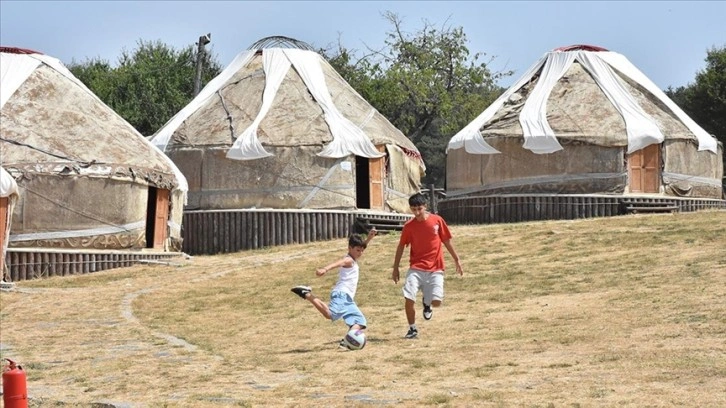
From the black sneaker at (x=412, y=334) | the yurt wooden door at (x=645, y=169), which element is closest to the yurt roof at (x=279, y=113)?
the yurt wooden door at (x=645, y=169)

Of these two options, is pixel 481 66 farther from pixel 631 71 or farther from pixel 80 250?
pixel 80 250

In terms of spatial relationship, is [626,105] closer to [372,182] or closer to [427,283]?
[372,182]

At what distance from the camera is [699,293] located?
57.9 feet

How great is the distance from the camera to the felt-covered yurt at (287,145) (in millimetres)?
32812

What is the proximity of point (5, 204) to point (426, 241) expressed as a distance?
11.5m

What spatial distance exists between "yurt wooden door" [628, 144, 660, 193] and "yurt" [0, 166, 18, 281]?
46.8 ft

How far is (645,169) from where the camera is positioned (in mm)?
33594

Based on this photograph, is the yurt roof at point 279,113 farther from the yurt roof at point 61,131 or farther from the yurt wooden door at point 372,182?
the yurt roof at point 61,131

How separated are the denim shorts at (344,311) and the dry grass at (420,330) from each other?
1.18 ft

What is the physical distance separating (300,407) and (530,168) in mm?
22968

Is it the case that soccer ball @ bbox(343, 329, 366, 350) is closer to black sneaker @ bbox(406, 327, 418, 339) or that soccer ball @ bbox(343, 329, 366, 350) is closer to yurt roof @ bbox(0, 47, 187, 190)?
black sneaker @ bbox(406, 327, 418, 339)

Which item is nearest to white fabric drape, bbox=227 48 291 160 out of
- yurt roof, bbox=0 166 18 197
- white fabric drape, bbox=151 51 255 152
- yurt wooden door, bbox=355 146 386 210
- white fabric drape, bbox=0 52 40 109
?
white fabric drape, bbox=151 51 255 152

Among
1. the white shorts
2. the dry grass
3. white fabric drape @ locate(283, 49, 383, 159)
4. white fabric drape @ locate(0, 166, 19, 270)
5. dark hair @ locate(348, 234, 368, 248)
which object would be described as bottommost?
the dry grass

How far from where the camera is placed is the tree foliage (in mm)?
55562
